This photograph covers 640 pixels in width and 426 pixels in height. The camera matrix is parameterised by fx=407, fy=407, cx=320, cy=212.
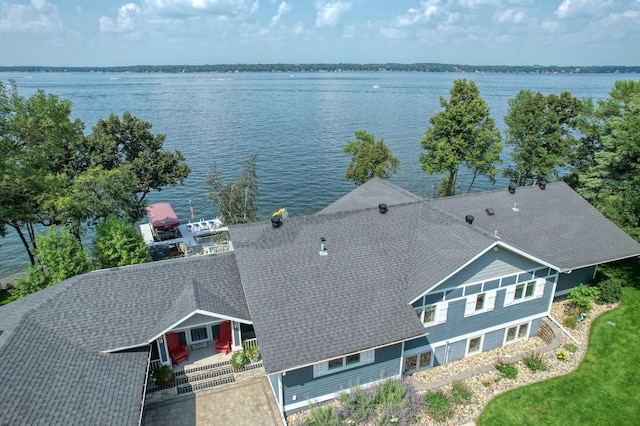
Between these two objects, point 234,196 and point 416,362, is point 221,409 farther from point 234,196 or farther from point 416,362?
point 234,196

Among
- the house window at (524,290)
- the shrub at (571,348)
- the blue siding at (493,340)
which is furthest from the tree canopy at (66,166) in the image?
the shrub at (571,348)

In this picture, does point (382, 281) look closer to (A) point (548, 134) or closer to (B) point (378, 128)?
Answer: (A) point (548, 134)

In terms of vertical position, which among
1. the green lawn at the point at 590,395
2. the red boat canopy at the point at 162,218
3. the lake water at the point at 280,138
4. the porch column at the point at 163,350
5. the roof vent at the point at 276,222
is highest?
the roof vent at the point at 276,222

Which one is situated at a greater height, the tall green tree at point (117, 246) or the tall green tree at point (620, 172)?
the tall green tree at point (620, 172)

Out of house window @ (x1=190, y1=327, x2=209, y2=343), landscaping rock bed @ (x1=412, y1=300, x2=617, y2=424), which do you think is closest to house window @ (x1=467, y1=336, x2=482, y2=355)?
landscaping rock bed @ (x1=412, y1=300, x2=617, y2=424)

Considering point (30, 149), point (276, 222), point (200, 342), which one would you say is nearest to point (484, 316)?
point (276, 222)

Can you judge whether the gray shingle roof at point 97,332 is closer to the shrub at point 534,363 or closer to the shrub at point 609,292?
the shrub at point 534,363

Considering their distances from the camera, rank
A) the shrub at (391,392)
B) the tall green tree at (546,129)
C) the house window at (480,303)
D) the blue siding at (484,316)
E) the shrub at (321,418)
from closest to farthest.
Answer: the shrub at (321,418) < the shrub at (391,392) < the blue siding at (484,316) < the house window at (480,303) < the tall green tree at (546,129)

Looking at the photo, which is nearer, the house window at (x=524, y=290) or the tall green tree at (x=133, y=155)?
Answer: the house window at (x=524, y=290)

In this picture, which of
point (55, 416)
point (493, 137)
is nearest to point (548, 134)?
point (493, 137)
